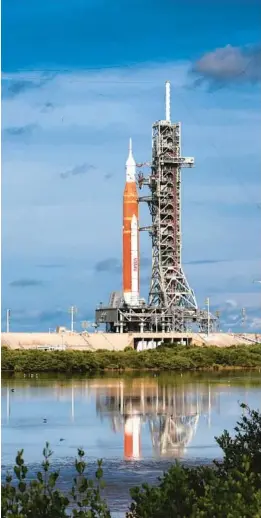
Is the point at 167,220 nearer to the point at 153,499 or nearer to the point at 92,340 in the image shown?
the point at 92,340

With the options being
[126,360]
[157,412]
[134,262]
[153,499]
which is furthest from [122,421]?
[134,262]

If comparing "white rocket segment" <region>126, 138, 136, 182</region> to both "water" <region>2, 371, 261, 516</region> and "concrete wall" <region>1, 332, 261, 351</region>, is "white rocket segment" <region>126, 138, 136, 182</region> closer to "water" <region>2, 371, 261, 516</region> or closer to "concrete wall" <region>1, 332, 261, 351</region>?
"concrete wall" <region>1, 332, 261, 351</region>

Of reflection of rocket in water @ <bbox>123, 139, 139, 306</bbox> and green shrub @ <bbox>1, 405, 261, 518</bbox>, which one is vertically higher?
reflection of rocket in water @ <bbox>123, 139, 139, 306</bbox>

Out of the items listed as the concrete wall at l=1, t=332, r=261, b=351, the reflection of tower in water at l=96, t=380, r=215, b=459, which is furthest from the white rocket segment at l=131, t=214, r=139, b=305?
the reflection of tower in water at l=96, t=380, r=215, b=459

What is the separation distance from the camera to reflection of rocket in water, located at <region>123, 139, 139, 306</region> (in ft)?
185

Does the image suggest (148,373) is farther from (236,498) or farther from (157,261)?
(236,498)

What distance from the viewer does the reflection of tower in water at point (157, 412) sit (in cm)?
2049

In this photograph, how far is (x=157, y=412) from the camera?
26859 mm

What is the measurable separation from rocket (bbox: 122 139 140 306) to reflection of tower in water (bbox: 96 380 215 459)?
18701 mm

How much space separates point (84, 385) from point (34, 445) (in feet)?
58.6

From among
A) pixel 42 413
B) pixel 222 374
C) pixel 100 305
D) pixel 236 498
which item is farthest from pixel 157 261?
pixel 236 498

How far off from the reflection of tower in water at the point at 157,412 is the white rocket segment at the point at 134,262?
18.6 meters

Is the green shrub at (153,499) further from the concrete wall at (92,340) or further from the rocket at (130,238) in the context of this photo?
the rocket at (130,238)

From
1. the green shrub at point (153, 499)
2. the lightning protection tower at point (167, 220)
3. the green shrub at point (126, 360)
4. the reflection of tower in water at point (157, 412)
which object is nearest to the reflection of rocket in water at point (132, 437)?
the reflection of tower in water at point (157, 412)
